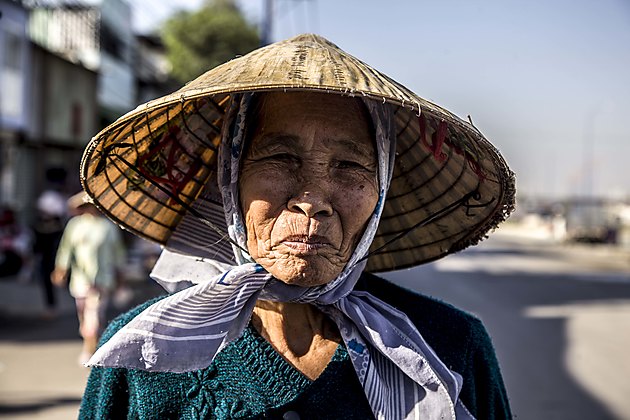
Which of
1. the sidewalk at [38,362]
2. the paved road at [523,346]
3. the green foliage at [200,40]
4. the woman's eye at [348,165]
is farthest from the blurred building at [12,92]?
the green foliage at [200,40]

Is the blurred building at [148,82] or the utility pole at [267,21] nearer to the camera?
the utility pole at [267,21]

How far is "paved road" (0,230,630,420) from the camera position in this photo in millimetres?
5543

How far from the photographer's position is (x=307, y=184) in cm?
152

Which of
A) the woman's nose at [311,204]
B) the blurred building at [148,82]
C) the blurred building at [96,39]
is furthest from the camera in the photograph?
the blurred building at [148,82]

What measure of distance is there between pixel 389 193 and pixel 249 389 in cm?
74

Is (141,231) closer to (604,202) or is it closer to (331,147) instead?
(331,147)

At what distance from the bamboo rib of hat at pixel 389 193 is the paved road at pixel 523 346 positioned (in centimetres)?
372

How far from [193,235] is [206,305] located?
38cm

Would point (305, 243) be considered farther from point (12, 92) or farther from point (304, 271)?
point (12, 92)

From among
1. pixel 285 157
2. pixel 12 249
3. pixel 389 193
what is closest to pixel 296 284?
pixel 285 157

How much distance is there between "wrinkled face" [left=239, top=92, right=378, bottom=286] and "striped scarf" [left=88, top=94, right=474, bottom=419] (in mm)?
34

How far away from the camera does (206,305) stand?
154 centimetres

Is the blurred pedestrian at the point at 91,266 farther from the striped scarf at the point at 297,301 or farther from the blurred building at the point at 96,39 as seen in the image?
the blurred building at the point at 96,39

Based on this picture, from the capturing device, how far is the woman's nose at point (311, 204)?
1.48 meters
